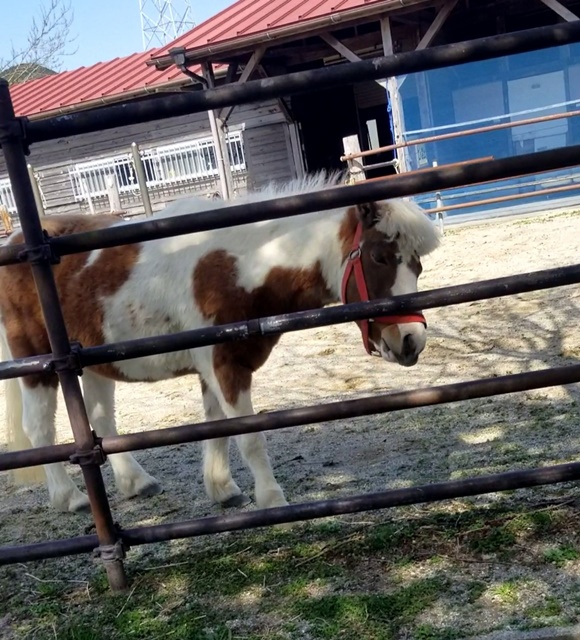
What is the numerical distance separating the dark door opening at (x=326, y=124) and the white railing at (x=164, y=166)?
2503mm

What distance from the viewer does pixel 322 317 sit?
2.17 meters

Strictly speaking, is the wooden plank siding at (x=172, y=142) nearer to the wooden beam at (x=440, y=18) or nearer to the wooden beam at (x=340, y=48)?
the wooden beam at (x=340, y=48)

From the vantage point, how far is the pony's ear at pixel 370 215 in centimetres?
278

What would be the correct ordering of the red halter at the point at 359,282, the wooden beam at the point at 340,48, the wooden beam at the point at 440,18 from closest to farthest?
the red halter at the point at 359,282
the wooden beam at the point at 440,18
the wooden beam at the point at 340,48

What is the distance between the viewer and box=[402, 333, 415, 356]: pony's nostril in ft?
8.92

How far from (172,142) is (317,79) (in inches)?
583

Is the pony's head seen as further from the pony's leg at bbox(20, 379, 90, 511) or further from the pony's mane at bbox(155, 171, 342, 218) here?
the pony's leg at bbox(20, 379, 90, 511)

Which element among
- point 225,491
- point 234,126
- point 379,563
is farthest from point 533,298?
point 234,126

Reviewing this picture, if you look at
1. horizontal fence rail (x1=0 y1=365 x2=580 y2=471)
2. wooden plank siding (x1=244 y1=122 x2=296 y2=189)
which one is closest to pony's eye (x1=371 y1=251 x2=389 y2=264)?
horizontal fence rail (x1=0 y1=365 x2=580 y2=471)

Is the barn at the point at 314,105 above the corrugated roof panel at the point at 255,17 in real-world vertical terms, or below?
below

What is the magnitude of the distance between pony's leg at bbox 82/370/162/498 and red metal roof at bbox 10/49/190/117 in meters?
12.2

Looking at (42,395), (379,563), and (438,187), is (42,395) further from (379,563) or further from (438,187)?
(438,187)

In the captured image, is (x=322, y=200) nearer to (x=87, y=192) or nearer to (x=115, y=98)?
(x=115, y=98)

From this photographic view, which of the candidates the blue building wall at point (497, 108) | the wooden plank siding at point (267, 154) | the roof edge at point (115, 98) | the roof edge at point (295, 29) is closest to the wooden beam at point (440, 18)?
the roof edge at point (295, 29)
